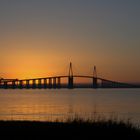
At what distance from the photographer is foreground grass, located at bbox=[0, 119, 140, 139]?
10812mm

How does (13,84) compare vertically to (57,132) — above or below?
below

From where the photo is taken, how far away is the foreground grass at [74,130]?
1081 cm

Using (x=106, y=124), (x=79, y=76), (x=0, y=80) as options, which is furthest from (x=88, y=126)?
(x=0, y=80)

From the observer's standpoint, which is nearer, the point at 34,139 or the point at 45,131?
the point at 34,139

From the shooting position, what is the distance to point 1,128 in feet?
38.2

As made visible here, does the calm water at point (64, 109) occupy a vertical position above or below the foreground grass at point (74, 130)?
below

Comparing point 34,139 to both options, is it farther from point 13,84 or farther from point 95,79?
point 13,84

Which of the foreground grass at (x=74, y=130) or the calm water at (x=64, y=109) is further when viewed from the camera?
the calm water at (x=64, y=109)

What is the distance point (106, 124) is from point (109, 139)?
191cm

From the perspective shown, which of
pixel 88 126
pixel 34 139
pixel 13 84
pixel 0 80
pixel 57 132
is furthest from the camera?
pixel 13 84

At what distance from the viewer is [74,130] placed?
11.4 m

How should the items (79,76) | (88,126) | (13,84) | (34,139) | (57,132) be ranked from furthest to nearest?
(13,84)
(79,76)
(88,126)
(57,132)
(34,139)

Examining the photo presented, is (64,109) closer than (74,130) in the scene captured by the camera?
No

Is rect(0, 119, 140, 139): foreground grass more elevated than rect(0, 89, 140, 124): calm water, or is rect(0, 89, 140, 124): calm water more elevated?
rect(0, 119, 140, 139): foreground grass
